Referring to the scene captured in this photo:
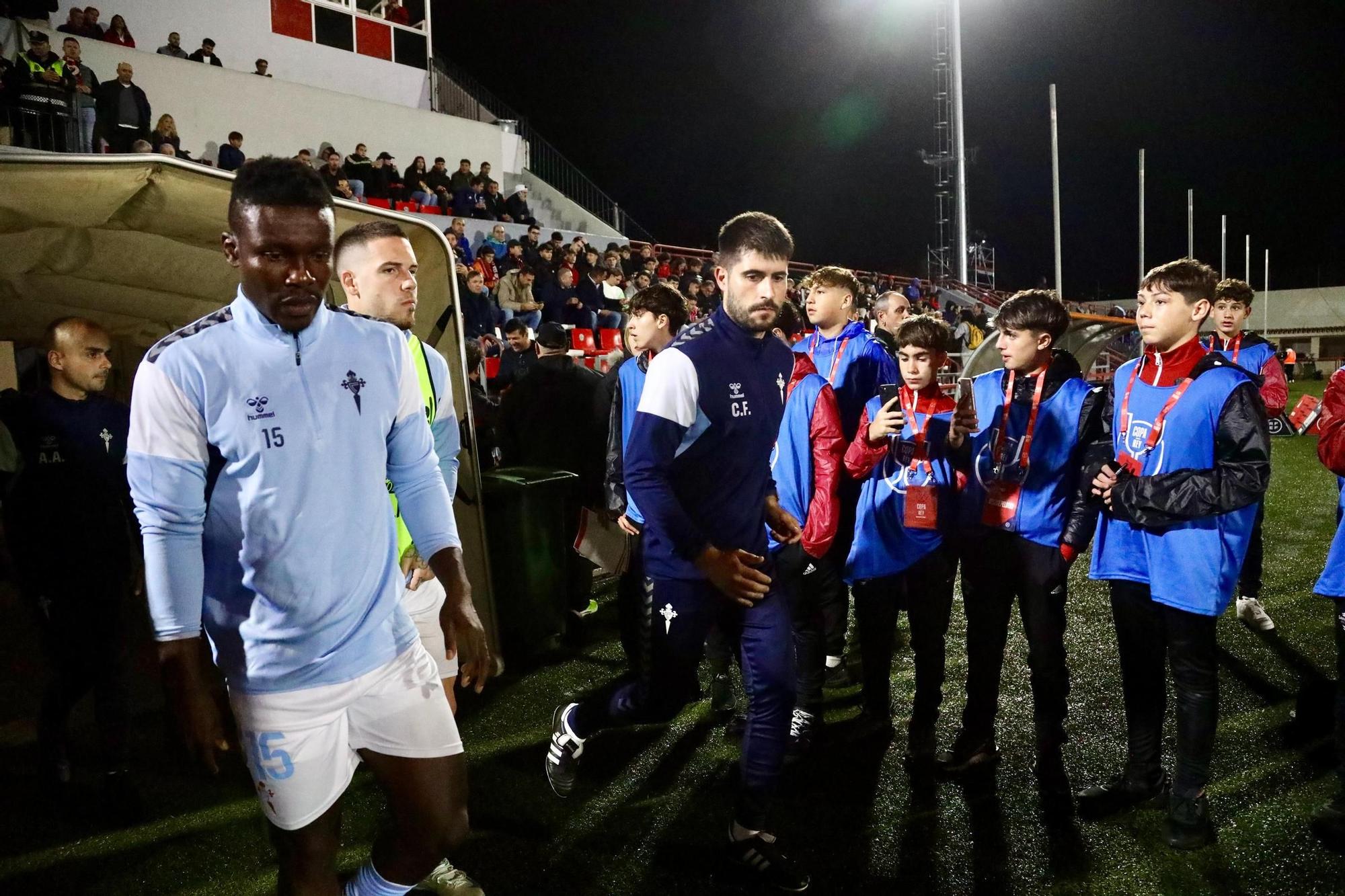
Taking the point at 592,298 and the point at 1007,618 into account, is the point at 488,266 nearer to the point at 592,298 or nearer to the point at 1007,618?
the point at 592,298

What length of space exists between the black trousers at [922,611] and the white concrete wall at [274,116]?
16673mm

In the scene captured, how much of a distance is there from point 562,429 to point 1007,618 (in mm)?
3317

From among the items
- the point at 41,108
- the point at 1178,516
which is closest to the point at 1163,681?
the point at 1178,516

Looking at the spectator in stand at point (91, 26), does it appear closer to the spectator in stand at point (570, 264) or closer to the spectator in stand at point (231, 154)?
the spectator in stand at point (231, 154)

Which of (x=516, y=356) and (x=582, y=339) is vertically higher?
(x=582, y=339)

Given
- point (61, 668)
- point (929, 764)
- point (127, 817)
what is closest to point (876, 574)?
Answer: point (929, 764)

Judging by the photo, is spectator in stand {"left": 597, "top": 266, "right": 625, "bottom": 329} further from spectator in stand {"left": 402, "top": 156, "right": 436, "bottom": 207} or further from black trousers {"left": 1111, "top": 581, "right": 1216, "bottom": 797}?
black trousers {"left": 1111, "top": 581, "right": 1216, "bottom": 797}

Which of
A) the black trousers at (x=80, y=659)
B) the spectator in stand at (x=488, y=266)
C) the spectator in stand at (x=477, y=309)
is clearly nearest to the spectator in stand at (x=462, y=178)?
the spectator in stand at (x=488, y=266)

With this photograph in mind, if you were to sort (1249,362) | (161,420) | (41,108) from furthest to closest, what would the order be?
(41,108)
(1249,362)
(161,420)

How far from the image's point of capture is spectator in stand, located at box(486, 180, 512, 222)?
17922 millimetres

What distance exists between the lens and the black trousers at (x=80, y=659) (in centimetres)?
370

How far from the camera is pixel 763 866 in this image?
9.46 ft

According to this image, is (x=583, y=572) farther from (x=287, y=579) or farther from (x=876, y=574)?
(x=287, y=579)

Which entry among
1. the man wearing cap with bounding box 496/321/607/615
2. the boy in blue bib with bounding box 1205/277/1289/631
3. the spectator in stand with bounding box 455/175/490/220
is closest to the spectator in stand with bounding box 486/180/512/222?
the spectator in stand with bounding box 455/175/490/220
